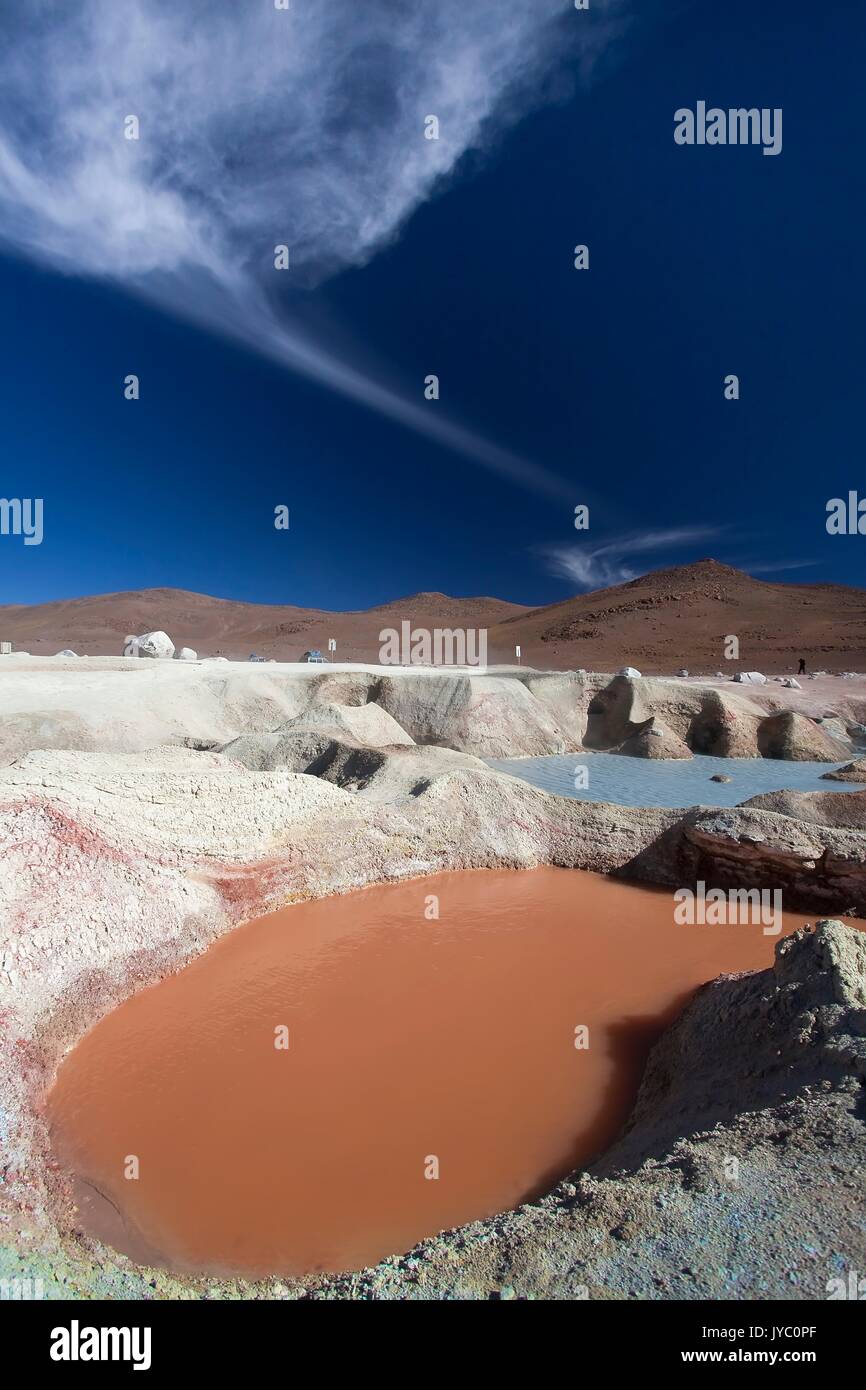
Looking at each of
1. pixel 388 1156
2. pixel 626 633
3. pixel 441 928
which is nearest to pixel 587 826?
pixel 441 928

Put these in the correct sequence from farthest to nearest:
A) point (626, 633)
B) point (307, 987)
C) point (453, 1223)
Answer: point (626, 633) → point (307, 987) → point (453, 1223)

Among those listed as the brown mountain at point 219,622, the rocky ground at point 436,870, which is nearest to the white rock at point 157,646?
the rocky ground at point 436,870

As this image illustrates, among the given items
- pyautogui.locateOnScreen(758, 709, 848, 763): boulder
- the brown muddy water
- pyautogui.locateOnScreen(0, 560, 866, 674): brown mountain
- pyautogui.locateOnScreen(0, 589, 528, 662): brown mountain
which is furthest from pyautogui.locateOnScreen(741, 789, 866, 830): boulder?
pyautogui.locateOnScreen(0, 589, 528, 662): brown mountain

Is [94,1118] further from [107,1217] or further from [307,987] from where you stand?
[307,987]

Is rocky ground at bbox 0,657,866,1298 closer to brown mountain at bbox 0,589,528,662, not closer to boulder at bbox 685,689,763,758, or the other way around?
boulder at bbox 685,689,763,758

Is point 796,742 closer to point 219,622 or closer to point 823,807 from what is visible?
point 823,807
